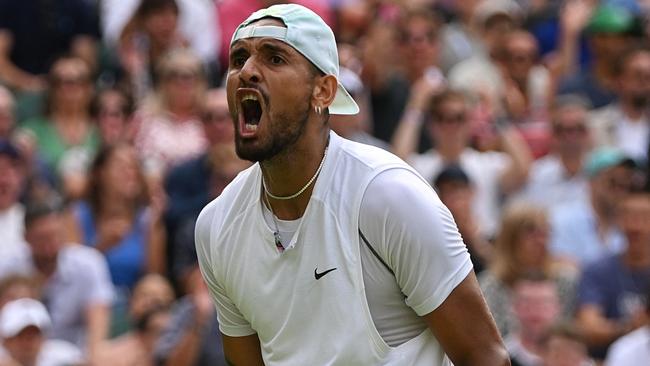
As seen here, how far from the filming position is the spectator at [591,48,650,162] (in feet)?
31.5

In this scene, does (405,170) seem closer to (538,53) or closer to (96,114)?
(96,114)

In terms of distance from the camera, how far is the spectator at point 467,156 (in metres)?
9.10

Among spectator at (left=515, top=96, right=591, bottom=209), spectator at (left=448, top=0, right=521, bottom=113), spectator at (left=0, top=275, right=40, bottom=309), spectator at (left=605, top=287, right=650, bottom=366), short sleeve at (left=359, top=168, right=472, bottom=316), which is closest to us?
short sleeve at (left=359, top=168, right=472, bottom=316)

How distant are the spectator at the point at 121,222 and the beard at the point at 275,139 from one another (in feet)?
15.9

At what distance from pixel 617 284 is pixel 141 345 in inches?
105

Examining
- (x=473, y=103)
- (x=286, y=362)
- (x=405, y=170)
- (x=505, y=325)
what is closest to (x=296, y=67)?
(x=405, y=170)

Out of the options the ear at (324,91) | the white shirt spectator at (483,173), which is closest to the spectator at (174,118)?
the white shirt spectator at (483,173)

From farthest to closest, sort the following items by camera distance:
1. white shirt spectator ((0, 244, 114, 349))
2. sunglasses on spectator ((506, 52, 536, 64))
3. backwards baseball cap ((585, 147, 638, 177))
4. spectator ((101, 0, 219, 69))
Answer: spectator ((101, 0, 219, 69)) < sunglasses on spectator ((506, 52, 536, 64)) < backwards baseball cap ((585, 147, 638, 177)) < white shirt spectator ((0, 244, 114, 349))

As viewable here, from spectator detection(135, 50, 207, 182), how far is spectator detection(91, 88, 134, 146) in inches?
5.3

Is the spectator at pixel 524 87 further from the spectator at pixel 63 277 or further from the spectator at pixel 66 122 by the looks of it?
the spectator at pixel 63 277

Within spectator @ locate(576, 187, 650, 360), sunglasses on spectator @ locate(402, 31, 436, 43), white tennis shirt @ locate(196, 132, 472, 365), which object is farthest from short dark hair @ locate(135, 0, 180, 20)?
white tennis shirt @ locate(196, 132, 472, 365)

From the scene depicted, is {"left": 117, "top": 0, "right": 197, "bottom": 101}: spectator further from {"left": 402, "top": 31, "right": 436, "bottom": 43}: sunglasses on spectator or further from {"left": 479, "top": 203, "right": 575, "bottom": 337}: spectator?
{"left": 479, "top": 203, "right": 575, "bottom": 337}: spectator

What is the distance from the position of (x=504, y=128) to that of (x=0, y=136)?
3.32 meters

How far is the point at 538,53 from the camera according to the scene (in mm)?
11398
